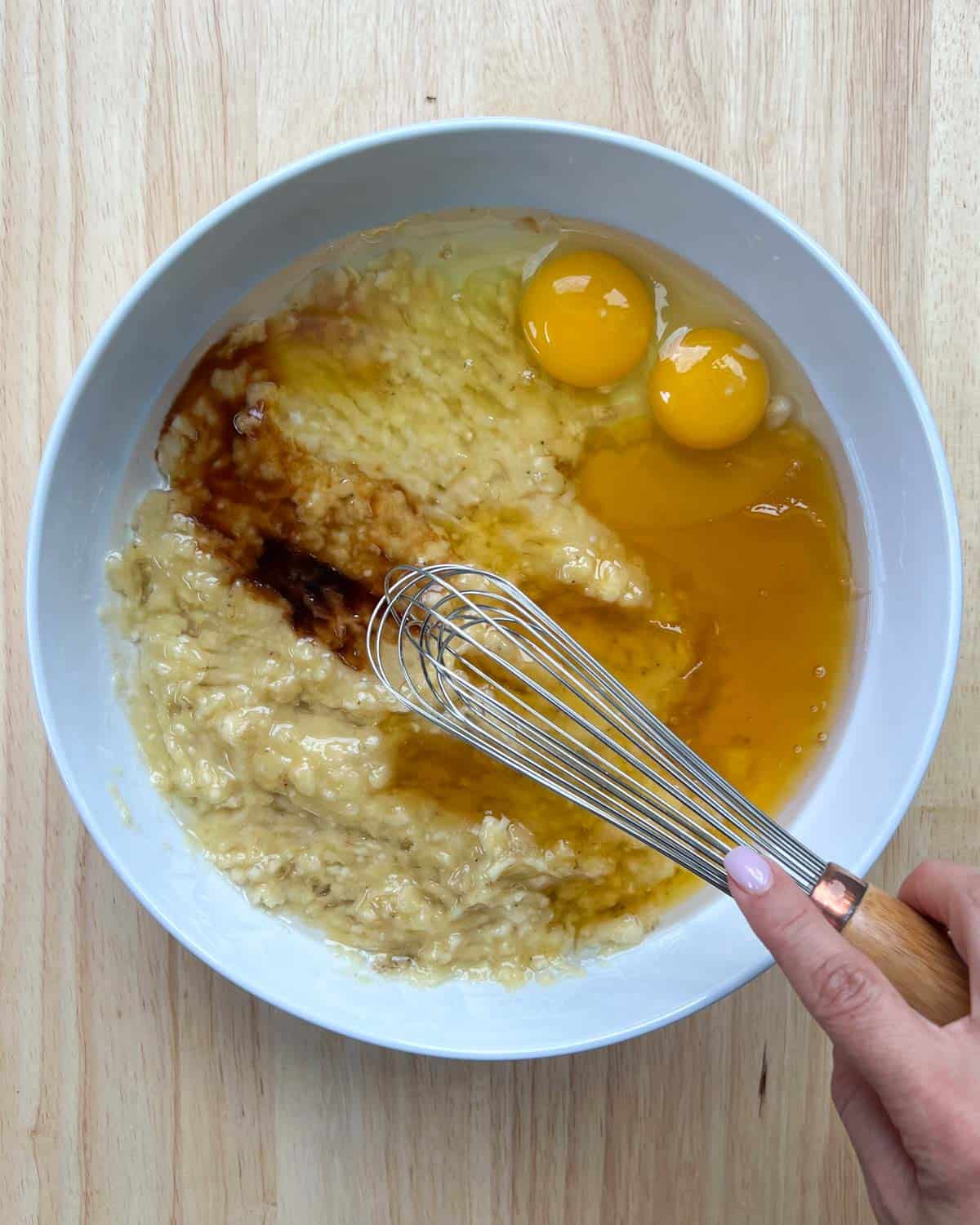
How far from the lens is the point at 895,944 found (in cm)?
94

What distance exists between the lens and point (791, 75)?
1.23 meters

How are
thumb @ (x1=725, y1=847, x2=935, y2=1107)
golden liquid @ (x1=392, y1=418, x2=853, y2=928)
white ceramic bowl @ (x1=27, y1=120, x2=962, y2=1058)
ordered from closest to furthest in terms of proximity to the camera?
1. thumb @ (x1=725, y1=847, x2=935, y2=1107)
2. white ceramic bowl @ (x1=27, y1=120, x2=962, y2=1058)
3. golden liquid @ (x1=392, y1=418, x2=853, y2=928)

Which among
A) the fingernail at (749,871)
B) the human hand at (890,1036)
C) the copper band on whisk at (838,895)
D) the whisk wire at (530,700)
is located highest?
the whisk wire at (530,700)

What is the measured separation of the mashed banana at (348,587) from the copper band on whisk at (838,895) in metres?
0.39

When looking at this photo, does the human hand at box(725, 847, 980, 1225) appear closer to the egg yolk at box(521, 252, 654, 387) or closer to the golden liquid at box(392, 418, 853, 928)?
the golden liquid at box(392, 418, 853, 928)

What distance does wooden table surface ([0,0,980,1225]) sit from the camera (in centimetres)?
121

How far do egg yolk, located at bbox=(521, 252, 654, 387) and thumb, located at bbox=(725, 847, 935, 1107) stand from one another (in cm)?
70

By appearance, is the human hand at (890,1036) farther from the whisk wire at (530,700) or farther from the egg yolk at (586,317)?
the egg yolk at (586,317)

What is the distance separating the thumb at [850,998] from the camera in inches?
34.0

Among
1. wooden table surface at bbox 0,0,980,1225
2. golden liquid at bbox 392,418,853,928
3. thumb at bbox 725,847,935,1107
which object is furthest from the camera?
golden liquid at bbox 392,418,853,928

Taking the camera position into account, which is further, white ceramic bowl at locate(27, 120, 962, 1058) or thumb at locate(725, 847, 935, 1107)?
white ceramic bowl at locate(27, 120, 962, 1058)

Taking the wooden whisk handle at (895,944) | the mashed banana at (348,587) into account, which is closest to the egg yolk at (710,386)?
the mashed banana at (348,587)

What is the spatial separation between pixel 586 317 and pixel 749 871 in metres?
0.71

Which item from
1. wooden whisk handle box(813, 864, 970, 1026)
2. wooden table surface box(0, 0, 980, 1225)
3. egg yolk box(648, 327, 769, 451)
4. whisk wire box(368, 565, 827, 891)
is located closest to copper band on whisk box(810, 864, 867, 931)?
wooden whisk handle box(813, 864, 970, 1026)
